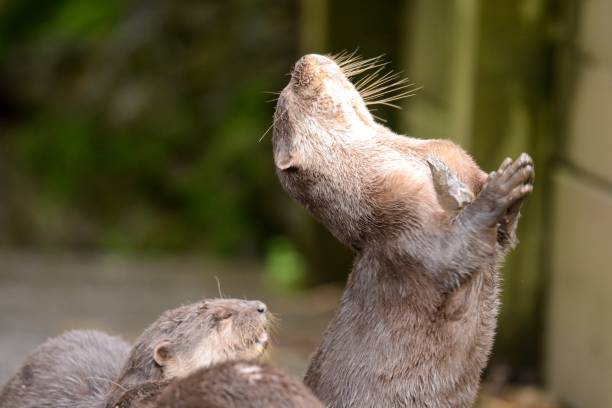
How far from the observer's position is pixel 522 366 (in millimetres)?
6113

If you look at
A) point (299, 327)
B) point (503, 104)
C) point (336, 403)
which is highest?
point (503, 104)

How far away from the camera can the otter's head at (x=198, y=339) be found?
3.52m

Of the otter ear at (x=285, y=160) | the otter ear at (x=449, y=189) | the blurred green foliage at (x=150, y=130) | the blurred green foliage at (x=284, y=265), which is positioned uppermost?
the otter ear at (x=285, y=160)

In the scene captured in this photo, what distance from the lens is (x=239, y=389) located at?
2777 millimetres

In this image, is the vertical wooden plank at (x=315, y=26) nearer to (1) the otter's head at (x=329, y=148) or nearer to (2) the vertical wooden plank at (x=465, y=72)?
(2) the vertical wooden plank at (x=465, y=72)

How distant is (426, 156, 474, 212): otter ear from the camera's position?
10.3ft

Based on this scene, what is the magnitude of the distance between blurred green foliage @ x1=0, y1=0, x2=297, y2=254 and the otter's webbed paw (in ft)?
24.4

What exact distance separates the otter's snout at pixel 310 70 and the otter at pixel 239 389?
1.00 metres

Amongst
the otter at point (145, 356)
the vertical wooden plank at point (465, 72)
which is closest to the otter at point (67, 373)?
the otter at point (145, 356)

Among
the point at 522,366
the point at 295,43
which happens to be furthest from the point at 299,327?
the point at 295,43

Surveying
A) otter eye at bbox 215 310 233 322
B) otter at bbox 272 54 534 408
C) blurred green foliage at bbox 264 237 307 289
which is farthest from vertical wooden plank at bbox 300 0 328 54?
otter at bbox 272 54 534 408

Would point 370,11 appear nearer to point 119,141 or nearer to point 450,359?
point 119,141

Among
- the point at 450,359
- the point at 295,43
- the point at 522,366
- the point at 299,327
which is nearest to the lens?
the point at 450,359

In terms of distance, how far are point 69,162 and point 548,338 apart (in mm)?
6574
